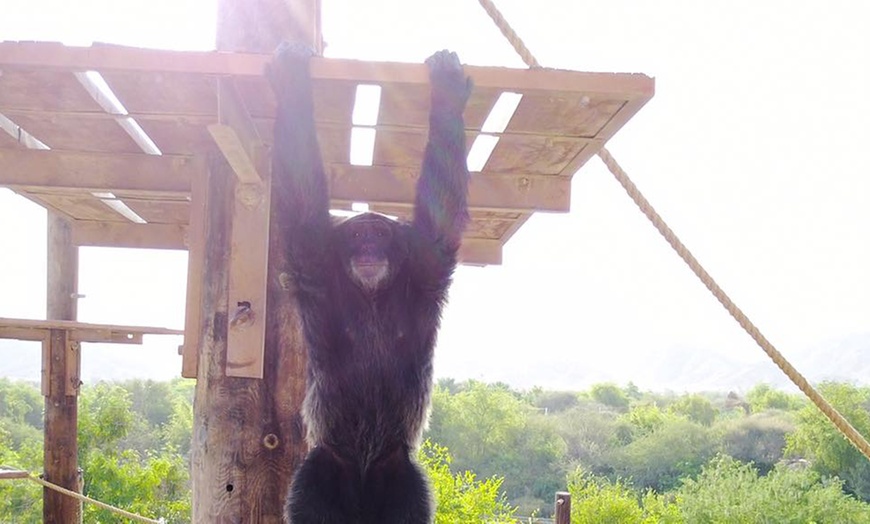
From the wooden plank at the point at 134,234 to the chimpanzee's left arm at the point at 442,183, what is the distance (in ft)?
7.52

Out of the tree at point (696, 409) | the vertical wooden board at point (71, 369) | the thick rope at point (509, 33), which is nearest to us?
the thick rope at point (509, 33)

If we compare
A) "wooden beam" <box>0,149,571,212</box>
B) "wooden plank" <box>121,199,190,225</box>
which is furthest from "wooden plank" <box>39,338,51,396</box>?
"wooden beam" <box>0,149,571,212</box>

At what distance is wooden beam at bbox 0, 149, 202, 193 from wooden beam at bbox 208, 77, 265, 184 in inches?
20.7

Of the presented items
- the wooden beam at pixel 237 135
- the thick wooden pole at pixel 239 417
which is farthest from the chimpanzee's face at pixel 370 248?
the wooden beam at pixel 237 135

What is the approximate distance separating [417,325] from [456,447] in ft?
208

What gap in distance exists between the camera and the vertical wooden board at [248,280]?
370cm

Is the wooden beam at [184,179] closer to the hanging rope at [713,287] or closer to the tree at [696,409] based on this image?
the hanging rope at [713,287]

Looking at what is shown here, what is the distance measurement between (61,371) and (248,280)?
6.43 metres

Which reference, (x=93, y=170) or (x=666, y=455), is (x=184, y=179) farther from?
(x=666, y=455)

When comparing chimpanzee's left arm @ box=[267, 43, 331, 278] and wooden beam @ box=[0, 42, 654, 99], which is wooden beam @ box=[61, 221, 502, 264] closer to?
chimpanzee's left arm @ box=[267, 43, 331, 278]

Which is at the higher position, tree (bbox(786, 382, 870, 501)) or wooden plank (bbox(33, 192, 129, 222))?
wooden plank (bbox(33, 192, 129, 222))

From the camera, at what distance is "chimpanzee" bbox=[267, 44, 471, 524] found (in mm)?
3795

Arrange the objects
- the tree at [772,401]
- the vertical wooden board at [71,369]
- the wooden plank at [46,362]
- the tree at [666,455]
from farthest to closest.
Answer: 1. the tree at [772,401]
2. the tree at [666,455]
3. the vertical wooden board at [71,369]
4. the wooden plank at [46,362]

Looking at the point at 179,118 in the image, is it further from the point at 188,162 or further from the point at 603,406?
the point at 603,406
